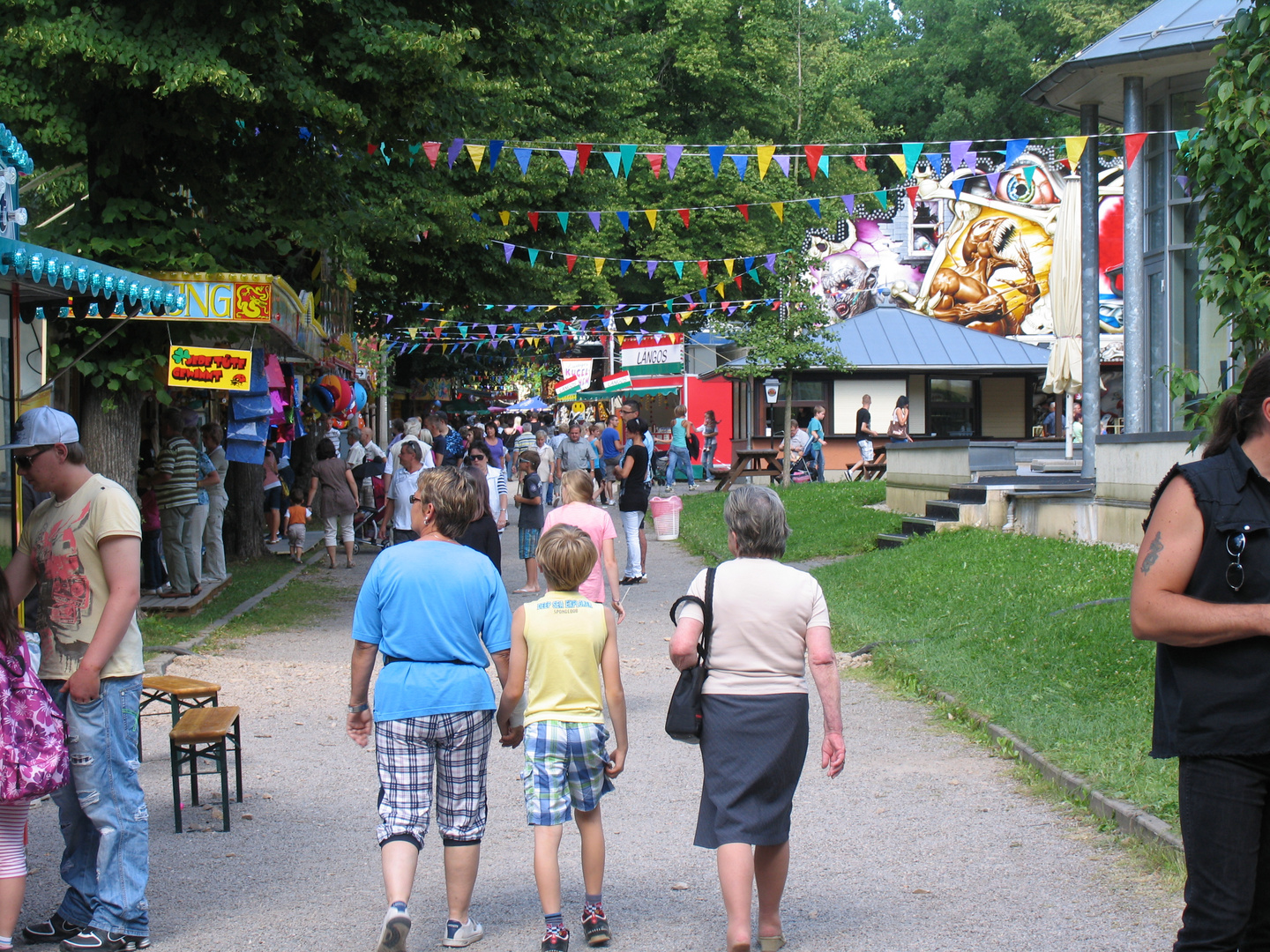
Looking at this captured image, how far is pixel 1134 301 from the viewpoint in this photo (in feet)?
48.3

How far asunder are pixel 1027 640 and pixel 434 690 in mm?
6209

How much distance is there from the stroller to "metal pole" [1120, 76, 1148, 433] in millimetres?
11402

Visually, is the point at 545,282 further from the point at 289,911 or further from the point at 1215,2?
the point at 289,911

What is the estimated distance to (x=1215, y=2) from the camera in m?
14.0

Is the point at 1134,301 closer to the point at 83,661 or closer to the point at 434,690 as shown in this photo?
the point at 434,690

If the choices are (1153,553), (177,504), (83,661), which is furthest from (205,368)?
(1153,553)

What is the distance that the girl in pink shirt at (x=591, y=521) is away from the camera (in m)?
7.77

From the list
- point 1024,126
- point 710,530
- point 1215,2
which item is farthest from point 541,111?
point 1024,126

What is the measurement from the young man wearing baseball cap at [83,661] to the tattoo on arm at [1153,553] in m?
3.29

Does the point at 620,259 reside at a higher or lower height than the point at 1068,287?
higher

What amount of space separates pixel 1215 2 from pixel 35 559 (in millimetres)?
13807

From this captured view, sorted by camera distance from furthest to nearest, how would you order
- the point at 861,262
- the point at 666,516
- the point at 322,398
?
the point at 861,262
the point at 322,398
the point at 666,516

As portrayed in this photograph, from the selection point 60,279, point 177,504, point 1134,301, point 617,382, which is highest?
point 617,382

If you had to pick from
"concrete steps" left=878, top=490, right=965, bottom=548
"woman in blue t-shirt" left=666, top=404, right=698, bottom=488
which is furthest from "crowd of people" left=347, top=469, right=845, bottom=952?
"woman in blue t-shirt" left=666, top=404, right=698, bottom=488
